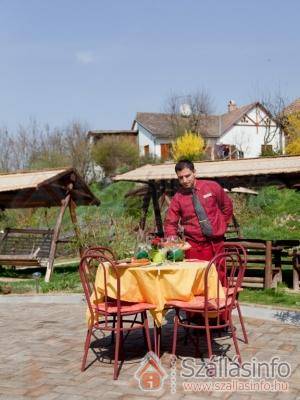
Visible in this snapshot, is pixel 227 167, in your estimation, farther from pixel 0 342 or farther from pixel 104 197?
pixel 104 197

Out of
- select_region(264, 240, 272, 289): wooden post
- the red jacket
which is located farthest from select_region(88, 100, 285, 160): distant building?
the red jacket

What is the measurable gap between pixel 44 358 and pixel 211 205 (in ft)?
7.70

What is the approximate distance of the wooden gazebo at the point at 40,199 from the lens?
490 inches

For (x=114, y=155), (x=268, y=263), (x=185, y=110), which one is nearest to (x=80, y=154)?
(x=114, y=155)

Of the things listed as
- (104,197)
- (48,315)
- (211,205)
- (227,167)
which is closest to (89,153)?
(104,197)

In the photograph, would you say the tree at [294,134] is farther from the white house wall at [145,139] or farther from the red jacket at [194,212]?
the red jacket at [194,212]

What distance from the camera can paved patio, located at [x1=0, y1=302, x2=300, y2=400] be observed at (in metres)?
4.47

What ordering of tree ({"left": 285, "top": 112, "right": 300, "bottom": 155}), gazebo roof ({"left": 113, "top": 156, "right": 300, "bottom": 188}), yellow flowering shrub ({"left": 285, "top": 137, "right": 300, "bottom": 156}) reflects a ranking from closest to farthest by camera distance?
gazebo roof ({"left": 113, "top": 156, "right": 300, "bottom": 188}) < yellow flowering shrub ({"left": 285, "top": 137, "right": 300, "bottom": 156}) < tree ({"left": 285, "top": 112, "right": 300, "bottom": 155})

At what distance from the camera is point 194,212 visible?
5930mm

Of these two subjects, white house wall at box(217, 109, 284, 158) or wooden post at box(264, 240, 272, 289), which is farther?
white house wall at box(217, 109, 284, 158)

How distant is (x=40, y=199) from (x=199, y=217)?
8.39m

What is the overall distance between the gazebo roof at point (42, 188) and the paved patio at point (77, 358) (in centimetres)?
476

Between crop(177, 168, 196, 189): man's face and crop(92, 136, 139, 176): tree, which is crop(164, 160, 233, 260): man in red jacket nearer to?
crop(177, 168, 196, 189): man's face

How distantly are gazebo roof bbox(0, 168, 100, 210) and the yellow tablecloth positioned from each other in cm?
716
